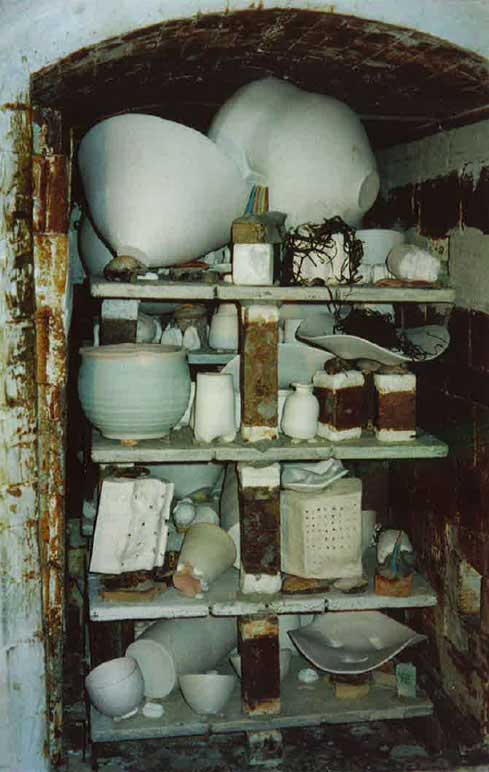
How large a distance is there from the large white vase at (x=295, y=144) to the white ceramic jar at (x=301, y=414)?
0.82 metres

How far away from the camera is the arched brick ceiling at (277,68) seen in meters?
2.57

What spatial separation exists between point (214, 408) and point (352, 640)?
4.33ft

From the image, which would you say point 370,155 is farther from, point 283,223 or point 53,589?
point 53,589

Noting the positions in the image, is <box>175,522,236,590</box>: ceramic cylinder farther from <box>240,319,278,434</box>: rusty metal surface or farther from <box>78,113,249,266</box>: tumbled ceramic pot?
<box>78,113,249,266</box>: tumbled ceramic pot

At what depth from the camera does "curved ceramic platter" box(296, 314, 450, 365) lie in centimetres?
319

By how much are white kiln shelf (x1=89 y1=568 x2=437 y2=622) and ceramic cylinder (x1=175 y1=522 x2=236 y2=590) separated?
0.24 ft

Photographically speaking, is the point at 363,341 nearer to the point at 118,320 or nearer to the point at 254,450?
the point at 254,450

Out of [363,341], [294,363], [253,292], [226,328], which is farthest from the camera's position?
[226,328]

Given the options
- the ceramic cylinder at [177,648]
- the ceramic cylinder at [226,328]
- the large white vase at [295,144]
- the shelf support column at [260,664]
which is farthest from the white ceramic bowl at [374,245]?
the ceramic cylinder at [177,648]

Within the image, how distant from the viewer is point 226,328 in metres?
3.76

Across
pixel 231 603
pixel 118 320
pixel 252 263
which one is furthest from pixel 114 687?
pixel 252 263

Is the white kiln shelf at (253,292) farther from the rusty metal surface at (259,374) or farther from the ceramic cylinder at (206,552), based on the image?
the ceramic cylinder at (206,552)

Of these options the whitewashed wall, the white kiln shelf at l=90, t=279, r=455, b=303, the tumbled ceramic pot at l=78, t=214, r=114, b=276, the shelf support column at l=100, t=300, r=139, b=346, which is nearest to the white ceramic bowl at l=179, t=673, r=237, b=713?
the whitewashed wall

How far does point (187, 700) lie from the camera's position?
3348 mm
